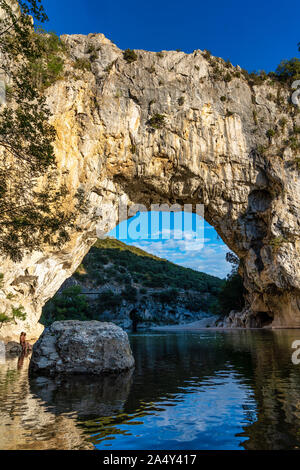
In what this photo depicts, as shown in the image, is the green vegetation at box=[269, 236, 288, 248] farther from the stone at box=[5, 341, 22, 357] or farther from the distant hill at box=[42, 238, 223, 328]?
the distant hill at box=[42, 238, 223, 328]

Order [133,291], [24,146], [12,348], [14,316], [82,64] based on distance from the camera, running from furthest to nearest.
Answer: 1. [133,291]
2. [82,64]
3. [14,316]
4. [12,348]
5. [24,146]

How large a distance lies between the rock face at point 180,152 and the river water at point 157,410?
19828 mm

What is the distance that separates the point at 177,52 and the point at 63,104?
48.5 feet

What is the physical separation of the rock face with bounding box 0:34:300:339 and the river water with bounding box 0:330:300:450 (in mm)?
19828

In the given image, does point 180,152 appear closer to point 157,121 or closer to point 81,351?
point 157,121

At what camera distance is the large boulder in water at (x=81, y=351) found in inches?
412

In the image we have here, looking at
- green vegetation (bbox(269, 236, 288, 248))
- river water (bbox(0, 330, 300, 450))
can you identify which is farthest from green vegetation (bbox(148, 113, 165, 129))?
river water (bbox(0, 330, 300, 450))

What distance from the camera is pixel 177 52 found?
34562mm

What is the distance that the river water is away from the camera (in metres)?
4.60

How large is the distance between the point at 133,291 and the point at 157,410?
62.3 meters

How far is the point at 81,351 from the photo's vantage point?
10586 mm

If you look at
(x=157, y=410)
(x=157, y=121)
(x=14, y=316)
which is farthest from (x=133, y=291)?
(x=157, y=410)

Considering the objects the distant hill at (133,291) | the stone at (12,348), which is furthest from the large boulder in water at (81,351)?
the distant hill at (133,291)
